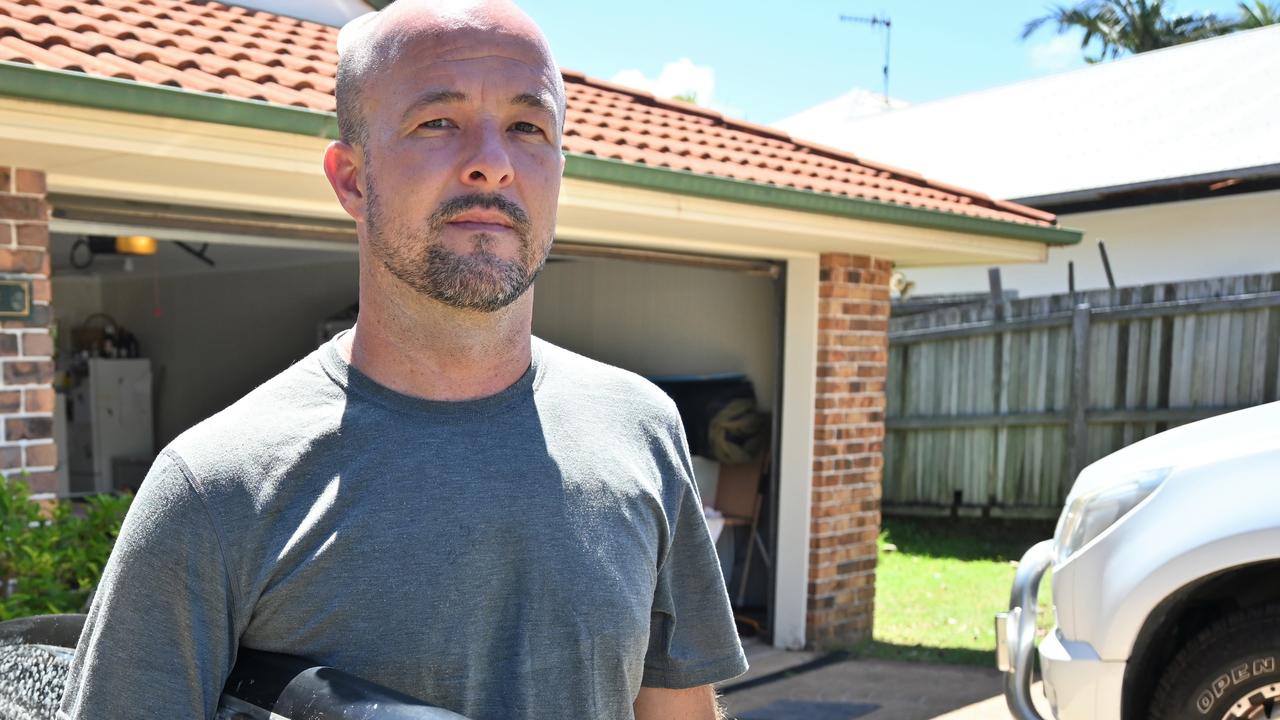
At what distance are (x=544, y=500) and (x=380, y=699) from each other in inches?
11.9

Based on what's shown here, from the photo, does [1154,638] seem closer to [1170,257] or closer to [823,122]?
[1170,257]

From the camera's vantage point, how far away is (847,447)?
6.97 metres

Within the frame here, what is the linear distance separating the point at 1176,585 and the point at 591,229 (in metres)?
3.27

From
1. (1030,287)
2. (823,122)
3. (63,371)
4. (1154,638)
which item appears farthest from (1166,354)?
(823,122)

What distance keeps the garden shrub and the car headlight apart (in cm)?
337

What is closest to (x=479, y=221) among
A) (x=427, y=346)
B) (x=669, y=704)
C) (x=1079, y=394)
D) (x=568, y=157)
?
(x=427, y=346)

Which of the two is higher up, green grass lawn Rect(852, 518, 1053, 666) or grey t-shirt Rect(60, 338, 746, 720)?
grey t-shirt Rect(60, 338, 746, 720)

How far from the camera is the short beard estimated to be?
1.33 meters

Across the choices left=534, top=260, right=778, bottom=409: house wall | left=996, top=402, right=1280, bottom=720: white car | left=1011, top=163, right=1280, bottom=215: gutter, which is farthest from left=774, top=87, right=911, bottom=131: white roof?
left=996, top=402, right=1280, bottom=720: white car

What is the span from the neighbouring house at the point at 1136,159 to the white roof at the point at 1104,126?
0.02 metres

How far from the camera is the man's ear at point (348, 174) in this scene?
1.39 m

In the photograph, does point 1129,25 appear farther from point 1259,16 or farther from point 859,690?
point 859,690

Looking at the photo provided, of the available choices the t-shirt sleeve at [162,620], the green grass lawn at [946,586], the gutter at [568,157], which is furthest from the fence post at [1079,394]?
the t-shirt sleeve at [162,620]

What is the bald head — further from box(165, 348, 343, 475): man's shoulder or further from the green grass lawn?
the green grass lawn
